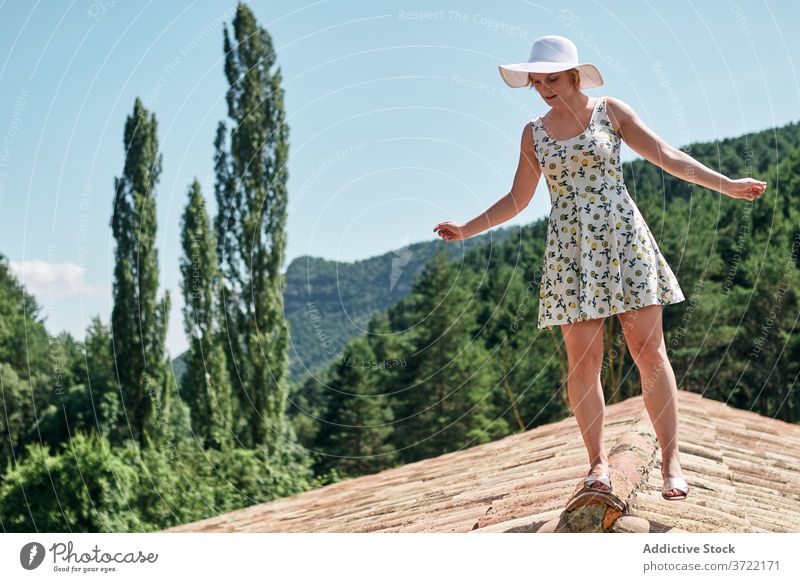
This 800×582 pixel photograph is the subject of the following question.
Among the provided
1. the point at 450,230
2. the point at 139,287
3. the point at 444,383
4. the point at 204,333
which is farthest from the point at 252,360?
the point at 444,383

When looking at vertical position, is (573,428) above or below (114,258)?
below

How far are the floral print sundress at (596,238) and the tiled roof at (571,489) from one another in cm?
79

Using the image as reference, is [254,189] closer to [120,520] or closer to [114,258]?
[114,258]

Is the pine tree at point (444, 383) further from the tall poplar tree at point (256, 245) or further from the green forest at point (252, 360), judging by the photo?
the tall poplar tree at point (256, 245)

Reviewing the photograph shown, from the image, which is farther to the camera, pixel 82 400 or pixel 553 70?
pixel 82 400

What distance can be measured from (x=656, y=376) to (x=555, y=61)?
1.44 metres

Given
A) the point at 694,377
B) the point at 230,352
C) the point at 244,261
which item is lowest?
the point at 694,377

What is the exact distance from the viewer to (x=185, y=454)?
2014cm

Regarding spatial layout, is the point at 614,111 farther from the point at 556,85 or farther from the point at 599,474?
the point at 599,474

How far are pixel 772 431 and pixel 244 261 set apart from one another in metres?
15.1

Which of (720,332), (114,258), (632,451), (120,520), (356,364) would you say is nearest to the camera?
(632,451)

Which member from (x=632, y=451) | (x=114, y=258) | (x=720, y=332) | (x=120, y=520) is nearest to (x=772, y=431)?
(x=632, y=451)

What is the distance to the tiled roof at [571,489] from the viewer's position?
362 cm

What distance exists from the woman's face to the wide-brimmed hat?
48 mm
